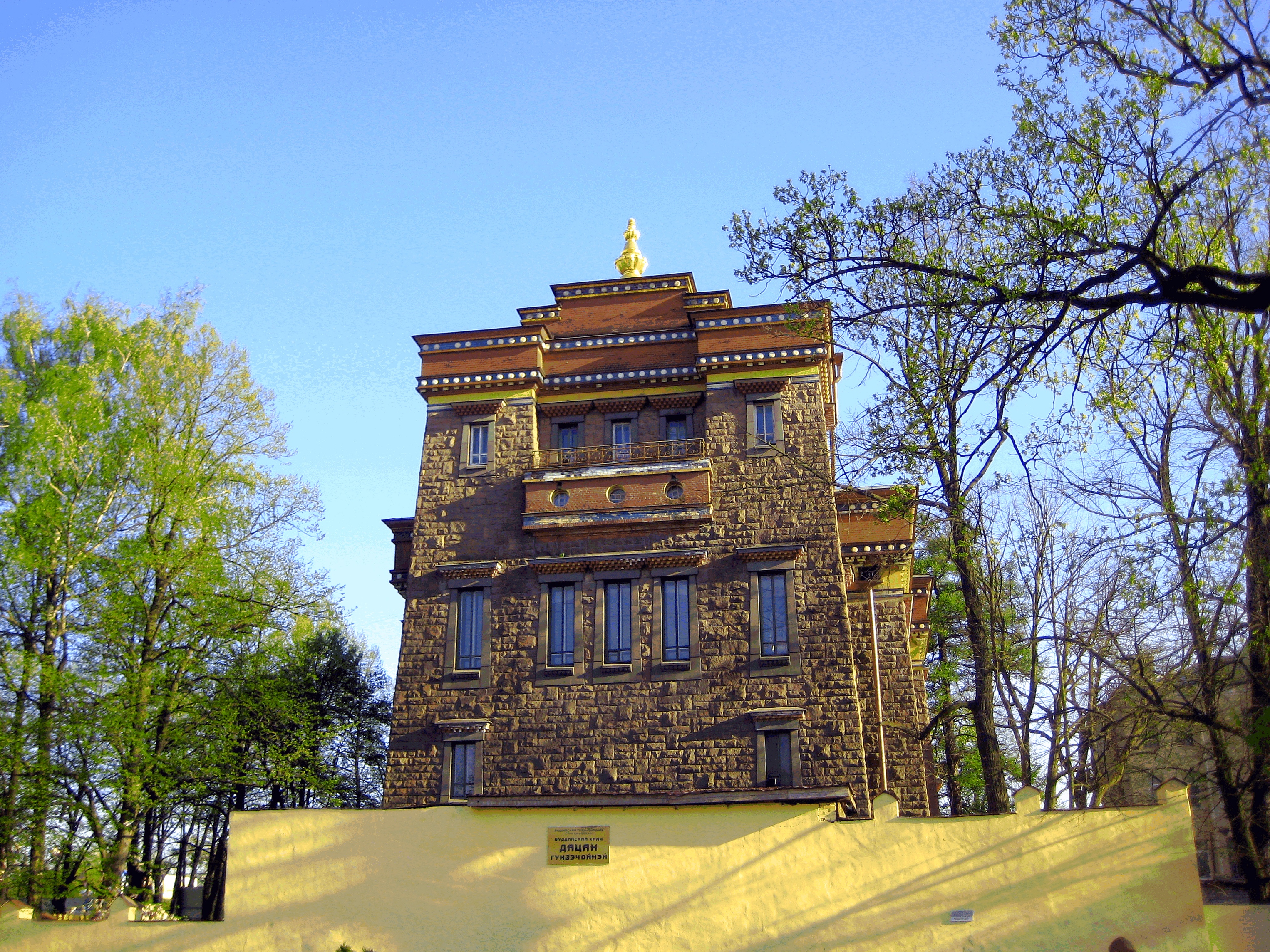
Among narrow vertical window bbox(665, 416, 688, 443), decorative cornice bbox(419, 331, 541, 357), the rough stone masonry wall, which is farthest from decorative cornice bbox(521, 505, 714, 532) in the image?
decorative cornice bbox(419, 331, 541, 357)

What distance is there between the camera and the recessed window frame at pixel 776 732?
19672mm

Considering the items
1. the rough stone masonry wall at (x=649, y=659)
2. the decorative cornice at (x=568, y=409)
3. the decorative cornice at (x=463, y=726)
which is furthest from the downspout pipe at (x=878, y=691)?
the decorative cornice at (x=463, y=726)

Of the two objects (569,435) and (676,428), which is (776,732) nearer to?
(676,428)

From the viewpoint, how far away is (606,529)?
21.7 metres

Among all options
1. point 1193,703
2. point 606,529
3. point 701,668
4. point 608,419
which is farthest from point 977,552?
point 608,419

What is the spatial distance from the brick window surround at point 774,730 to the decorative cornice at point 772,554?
2.75 metres

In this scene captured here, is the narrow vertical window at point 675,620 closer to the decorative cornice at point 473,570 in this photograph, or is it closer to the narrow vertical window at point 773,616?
the narrow vertical window at point 773,616

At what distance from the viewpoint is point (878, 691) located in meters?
23.0

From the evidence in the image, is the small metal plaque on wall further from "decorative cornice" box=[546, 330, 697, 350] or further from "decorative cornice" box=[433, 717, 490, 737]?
"decorative cornice" box=[546, 330, 697, 350]

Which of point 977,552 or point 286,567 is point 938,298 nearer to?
point 977,552

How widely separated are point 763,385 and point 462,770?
9.28 meters

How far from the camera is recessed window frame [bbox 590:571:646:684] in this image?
68.2ft

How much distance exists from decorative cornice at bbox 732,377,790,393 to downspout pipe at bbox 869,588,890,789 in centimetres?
480

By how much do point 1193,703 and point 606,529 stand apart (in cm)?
1037
